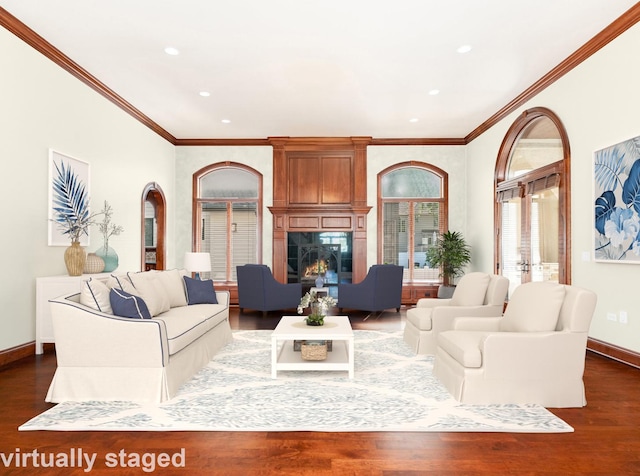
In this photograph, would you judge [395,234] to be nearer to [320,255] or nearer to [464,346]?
[320,255]

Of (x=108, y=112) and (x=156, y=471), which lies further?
(x=108, y=112)

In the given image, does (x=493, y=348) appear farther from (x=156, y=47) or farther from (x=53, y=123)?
(x=53, y=123)

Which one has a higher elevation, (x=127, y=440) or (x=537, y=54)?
(x=537, y=54)

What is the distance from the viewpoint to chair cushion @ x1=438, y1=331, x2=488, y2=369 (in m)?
3.17

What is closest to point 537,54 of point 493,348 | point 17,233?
point 493,348

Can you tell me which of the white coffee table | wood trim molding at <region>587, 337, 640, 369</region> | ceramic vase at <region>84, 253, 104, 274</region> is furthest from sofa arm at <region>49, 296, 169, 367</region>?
wood trim molding at <region>587, 337, 640, 369</region>

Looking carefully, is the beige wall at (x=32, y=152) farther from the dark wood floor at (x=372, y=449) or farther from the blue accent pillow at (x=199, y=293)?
the dark wood floor at (x=372, y=449)

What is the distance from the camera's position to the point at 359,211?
890cm

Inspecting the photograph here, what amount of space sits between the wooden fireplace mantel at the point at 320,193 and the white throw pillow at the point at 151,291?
4.30 m

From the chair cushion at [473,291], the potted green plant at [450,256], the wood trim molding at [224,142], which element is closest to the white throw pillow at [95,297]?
the chair cushion at [473,291]

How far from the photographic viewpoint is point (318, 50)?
16.3ft

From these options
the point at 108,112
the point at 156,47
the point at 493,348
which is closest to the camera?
the point at 493,348

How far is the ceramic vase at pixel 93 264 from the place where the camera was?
17.2 feet

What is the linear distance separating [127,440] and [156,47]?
417 cm
